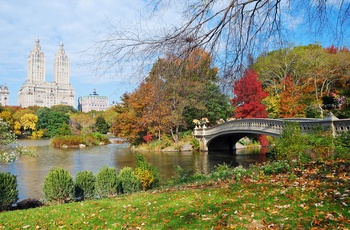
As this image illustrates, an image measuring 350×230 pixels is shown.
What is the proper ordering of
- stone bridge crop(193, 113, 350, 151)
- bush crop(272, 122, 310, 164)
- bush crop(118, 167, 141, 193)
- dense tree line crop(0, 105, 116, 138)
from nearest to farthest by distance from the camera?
bush crop(272, 122, 310, 164) < bush crop(118, 167, 141, 193) < stone bridge crop(193, 113, 350, 151) < dense tree line crop(0, 105, 116, 138)

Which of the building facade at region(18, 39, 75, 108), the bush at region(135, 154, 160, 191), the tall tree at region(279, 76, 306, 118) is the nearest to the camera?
the bush at region(135, 154, 160, 191)

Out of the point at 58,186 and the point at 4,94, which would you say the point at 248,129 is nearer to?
the point at 58,186

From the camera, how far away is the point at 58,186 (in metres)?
8.17

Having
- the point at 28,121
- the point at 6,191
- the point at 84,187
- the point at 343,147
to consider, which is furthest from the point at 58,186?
the point at 28,121

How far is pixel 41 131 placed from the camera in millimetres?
56156

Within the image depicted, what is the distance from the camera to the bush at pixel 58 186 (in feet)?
26.9

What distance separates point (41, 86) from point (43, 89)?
Answer: 1546 millimetres

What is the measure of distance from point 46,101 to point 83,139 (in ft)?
356

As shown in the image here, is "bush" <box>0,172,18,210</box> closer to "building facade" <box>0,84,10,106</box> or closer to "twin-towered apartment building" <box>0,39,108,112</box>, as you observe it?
"twin-towered apartment building" <box>0,39,108,112</box>

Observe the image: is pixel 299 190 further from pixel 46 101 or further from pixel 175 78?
pixel 46 101

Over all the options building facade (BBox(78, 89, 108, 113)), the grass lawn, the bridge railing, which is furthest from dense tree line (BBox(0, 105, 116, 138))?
building facade (BBox(78, 89, 108, 113))

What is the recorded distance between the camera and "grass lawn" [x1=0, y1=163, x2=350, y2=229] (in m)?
3.58

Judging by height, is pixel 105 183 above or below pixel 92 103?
below

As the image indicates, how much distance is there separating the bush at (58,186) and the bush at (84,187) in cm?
46
